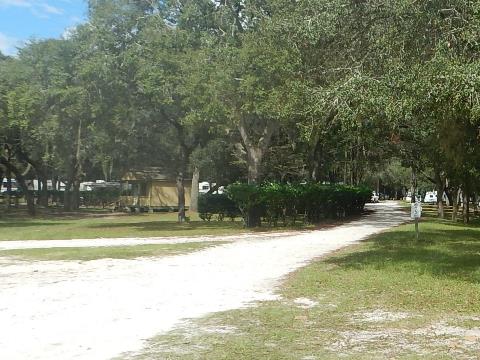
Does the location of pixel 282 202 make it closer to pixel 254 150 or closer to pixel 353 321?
pixel 254 150

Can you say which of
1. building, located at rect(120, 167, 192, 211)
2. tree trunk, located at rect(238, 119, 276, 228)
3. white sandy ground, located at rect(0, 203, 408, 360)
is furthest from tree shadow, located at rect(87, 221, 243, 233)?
building, located at rect(120, 167, 192, 211)

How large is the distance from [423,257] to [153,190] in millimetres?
38797

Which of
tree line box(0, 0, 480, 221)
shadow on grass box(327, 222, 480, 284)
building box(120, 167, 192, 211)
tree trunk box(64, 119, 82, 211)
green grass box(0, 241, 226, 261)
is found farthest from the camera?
building box(120, 167, 192, 211)

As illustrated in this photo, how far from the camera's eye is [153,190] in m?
51.1

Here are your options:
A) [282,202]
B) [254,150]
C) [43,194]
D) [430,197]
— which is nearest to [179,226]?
[254,150]

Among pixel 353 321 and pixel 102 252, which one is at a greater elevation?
pixel 102 252

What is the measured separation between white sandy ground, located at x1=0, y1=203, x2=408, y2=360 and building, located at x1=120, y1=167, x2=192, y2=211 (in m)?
34.8

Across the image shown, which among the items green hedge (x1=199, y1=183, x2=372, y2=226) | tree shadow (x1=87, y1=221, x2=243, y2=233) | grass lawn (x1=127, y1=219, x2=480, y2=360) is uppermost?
green hedge (x1=199, y1=183, x2=372, y2=226)

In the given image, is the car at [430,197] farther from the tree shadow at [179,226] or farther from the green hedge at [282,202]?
the tree shadow at [179,226]

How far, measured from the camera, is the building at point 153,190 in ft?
167

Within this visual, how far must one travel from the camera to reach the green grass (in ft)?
49.7

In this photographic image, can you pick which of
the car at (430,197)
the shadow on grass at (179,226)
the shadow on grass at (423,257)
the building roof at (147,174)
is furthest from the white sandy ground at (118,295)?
the car at (430,197)

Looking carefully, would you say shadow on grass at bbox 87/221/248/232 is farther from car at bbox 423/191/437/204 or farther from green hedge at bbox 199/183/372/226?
car at bbox 423/191/437/204

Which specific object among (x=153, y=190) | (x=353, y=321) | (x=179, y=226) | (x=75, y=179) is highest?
(x=75, y=179)
